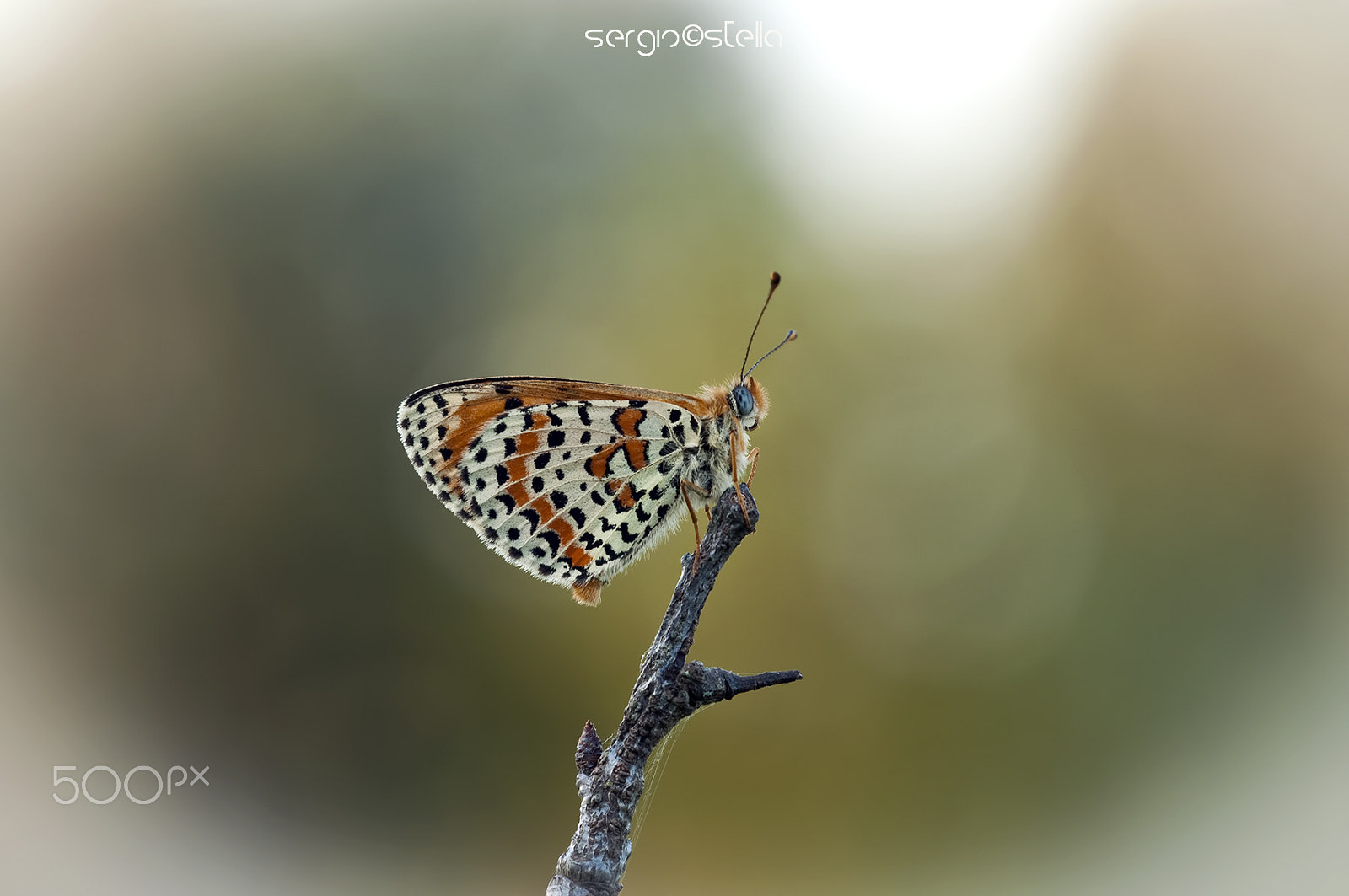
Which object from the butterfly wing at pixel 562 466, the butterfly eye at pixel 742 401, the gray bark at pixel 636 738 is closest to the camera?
the gray bark at pixel 636 738

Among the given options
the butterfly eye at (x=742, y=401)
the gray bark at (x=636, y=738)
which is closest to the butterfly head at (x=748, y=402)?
the butterfly eye at (x=742, y=401)

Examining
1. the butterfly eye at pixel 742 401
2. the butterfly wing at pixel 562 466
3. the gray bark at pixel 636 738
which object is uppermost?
the butterfly eye at pixel 742 401

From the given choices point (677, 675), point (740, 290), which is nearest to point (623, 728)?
point (677, 675)

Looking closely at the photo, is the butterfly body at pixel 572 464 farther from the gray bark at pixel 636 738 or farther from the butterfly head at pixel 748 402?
the gray bark at pixel 636 738

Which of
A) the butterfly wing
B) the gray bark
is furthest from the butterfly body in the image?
the gray bark

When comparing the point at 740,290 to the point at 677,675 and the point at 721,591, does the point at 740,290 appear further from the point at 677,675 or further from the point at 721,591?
the point at 677,675
